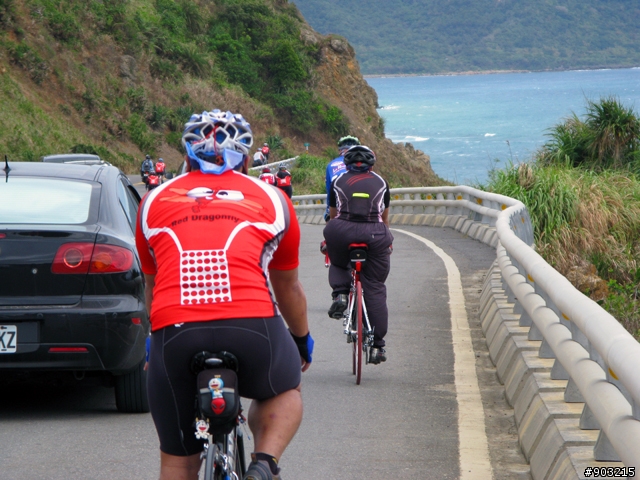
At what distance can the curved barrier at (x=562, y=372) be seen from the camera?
149 inches

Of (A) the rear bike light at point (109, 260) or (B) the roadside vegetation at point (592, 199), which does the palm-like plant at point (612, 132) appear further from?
(A) the rear bike light at point (109, 260)

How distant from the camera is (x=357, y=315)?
819 cm

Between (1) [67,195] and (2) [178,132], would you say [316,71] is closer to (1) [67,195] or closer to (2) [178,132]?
(2) [178,132]

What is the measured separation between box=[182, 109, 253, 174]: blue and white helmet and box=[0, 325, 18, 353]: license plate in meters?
2.73

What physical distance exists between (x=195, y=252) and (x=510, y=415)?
11.9ft

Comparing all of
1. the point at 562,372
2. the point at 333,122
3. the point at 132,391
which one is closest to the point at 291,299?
the point at 562,372

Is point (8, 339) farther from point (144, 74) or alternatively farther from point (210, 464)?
point (144, 74)

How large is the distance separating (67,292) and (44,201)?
69 cm

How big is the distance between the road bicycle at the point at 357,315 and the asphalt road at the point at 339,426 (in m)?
0.25

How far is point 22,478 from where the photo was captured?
5.35m

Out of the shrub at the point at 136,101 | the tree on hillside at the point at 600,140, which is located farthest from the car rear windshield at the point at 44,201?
the shrub at the point at 136,101

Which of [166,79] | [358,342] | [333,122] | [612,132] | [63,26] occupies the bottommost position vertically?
[333,122]

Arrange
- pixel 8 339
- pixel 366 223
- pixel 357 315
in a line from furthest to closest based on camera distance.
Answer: pixel 366 223 < pixel 357 315 < pixel 8 339

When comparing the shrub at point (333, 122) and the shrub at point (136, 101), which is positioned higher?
the shrub at point (136, 101)
